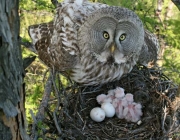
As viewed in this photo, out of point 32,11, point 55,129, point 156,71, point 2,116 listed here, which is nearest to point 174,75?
point 156,71

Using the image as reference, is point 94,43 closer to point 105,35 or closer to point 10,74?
point 105,35

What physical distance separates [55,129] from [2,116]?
4.92ft

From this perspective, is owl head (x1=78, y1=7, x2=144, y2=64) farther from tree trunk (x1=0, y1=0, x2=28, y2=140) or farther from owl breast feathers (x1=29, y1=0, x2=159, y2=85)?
tree trunk (x1=0, y1=0, x2=28, y2=140)

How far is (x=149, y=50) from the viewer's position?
12.1ft

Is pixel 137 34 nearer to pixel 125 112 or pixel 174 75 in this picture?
pixel 125 112

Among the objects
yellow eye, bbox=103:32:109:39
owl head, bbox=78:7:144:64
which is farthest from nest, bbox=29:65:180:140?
yellow eye, bbox=103:32:109:39

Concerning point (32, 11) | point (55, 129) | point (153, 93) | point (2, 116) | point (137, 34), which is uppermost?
point (32, 11)

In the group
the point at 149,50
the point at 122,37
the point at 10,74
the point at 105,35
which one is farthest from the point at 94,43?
the point at 10,74

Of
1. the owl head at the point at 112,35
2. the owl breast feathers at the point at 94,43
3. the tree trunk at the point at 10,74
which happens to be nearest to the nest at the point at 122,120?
the owl breast feathers at the point at 94,43

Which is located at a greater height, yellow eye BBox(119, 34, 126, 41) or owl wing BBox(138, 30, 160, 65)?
yellow eye BBox(119, 34, 126, 41)

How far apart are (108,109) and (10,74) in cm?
188

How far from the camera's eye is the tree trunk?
142 cm

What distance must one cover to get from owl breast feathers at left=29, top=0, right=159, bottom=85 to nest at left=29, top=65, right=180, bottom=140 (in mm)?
177

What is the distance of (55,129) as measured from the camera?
9.75 feet
